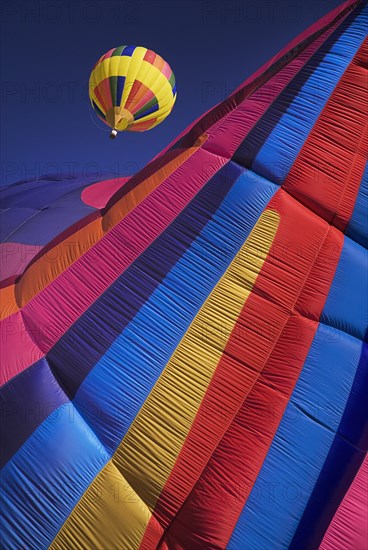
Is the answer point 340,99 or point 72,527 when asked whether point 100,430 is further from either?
point 340,99

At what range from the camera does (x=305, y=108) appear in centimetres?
423

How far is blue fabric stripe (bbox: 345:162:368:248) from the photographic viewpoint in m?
4.03

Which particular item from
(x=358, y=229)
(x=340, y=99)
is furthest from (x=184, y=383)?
(x=340, y=99)

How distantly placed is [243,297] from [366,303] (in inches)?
39.5

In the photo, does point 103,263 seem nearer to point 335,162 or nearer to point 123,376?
point 123,376

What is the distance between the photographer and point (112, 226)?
434 cm

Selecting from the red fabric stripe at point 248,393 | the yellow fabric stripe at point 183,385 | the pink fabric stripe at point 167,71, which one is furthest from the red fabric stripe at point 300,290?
the pink fabric stripe at point 167,71

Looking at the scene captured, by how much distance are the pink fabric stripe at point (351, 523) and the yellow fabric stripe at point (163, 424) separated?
123cm

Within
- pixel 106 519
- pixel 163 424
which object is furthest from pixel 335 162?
pixel 106 519

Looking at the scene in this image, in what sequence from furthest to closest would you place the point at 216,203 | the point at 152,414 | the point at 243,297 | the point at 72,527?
the point at 216,203, the point at 243,297, the point at 152,414, the point at 72,527

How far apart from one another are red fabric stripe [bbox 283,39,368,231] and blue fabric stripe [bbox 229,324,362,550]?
41.8 inches

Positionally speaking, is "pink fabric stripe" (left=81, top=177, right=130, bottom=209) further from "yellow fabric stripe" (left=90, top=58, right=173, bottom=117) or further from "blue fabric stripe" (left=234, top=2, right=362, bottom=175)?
"blue fabric stripe" (left=234, top=2, right=362, bottom=175)

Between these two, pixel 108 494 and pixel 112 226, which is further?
pixel 112 226

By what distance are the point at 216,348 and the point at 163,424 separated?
2.31 ft
